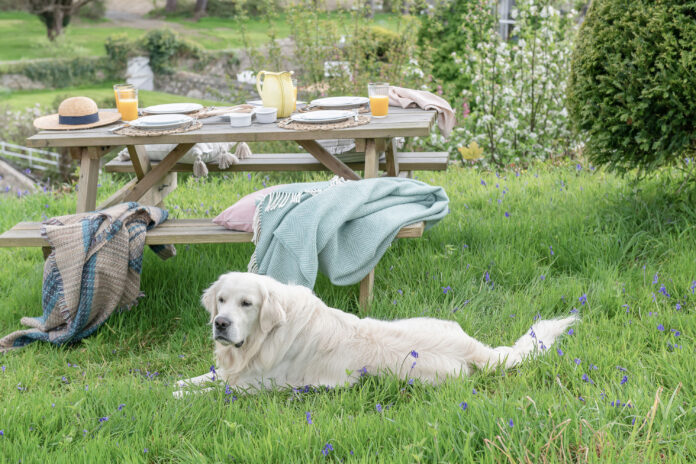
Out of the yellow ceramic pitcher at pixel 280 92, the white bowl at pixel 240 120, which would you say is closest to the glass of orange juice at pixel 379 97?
the yellow ceramic pitcher at pixel 280 92

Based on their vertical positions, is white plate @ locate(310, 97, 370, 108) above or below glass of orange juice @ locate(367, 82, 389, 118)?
below

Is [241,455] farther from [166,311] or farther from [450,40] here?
[450,40]

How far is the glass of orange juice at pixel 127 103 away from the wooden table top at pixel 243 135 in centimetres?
31

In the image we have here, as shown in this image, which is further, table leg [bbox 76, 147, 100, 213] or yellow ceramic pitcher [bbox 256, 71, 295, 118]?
yellow ceramic pitcher [bbox 256, 71, 295, 118]

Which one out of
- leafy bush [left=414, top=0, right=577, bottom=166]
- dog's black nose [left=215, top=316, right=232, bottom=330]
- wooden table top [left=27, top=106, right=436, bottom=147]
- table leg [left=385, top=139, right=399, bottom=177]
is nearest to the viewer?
dog's black nose [left=215, top=316, right=232, bottom=330]

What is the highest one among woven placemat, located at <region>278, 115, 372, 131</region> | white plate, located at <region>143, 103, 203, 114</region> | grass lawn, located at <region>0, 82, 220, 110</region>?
white plate, located at <region>143, 103, 203, 114</region>

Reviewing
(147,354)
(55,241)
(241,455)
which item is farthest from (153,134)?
(241,455)

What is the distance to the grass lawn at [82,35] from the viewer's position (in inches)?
1088

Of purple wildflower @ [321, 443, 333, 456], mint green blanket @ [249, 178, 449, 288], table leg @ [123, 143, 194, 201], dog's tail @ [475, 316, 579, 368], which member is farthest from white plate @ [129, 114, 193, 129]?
purple wildflower @ [321, 443, 333, 456]

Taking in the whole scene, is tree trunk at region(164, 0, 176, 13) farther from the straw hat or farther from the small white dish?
the small white dish

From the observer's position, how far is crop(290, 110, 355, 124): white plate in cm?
421

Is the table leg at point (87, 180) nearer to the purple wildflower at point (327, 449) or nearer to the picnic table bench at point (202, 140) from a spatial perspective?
the picnic table bench at point (202, 140)

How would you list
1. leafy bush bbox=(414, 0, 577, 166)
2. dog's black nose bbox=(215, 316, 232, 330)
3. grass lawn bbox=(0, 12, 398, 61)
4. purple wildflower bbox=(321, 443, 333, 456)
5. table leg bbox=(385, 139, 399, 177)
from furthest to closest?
grass lawn bbox=(0, 12, 398, 61) → leafy bush bbox=(414, 0, 577, 166) → table leg bbox=(385, 139, 399, 177) → dog's black nose bbox=(215, 316, 232, 330) → purple wildflower bbox=(321, 443, 333, 456)

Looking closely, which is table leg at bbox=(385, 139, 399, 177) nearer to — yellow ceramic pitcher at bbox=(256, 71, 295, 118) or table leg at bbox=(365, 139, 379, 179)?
table leg at bbox=(365, 139, 379, 179)
